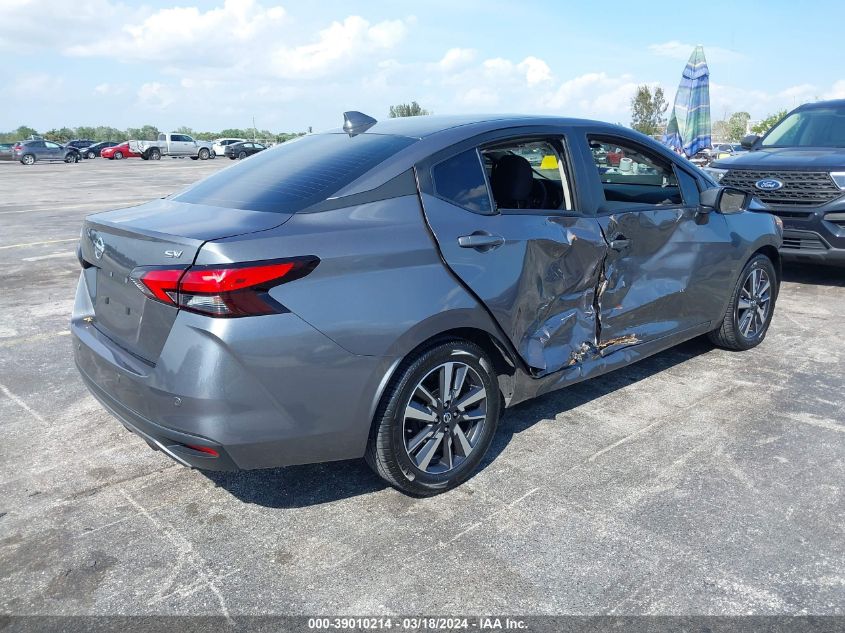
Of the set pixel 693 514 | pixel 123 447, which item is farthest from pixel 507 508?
pixel 123 447

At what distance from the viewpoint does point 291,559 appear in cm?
285

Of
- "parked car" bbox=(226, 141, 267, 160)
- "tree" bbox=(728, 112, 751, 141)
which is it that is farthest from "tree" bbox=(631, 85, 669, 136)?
"parked car" bbox=(226, 141, 267, 160)

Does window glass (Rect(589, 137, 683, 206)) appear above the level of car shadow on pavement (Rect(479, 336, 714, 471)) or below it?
above

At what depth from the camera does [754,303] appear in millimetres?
5332

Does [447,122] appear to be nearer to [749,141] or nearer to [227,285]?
[227,285]

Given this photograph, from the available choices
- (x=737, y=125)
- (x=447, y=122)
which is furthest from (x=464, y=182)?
(x=737, y=125)

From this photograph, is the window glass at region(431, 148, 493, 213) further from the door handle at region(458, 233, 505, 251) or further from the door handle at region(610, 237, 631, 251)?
the door handle at region(610, 237, 631, 251)

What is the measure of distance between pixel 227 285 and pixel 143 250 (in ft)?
1.62

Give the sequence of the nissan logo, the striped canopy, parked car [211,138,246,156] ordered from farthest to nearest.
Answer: parked car [211,138,246,156]
the striped canopy
the nissan logo

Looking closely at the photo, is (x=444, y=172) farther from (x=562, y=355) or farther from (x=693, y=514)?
(x=693, y=514)

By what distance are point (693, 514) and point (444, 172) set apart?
186cm

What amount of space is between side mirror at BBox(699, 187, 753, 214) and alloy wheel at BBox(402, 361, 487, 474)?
2188 millimetres

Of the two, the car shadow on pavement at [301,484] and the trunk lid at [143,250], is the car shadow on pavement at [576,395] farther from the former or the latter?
the trunk lid at [143,250]

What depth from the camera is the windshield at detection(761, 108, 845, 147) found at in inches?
329
